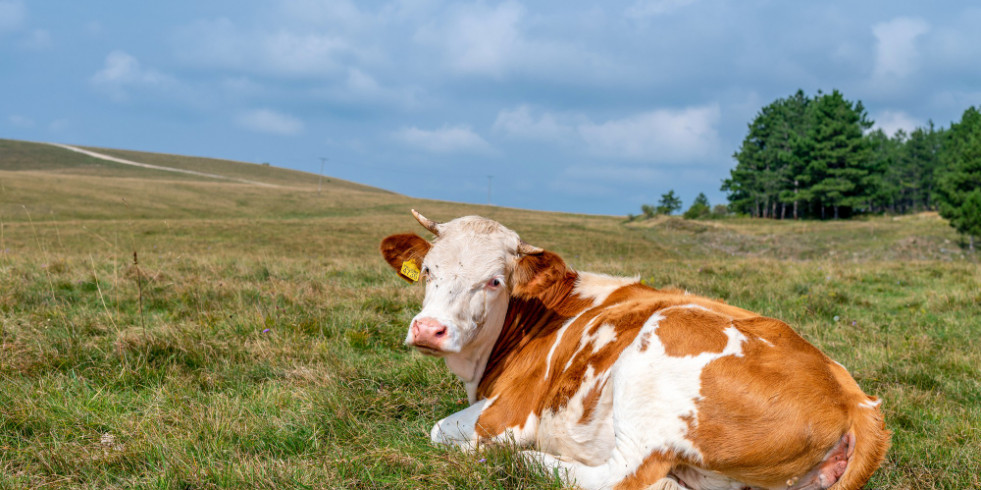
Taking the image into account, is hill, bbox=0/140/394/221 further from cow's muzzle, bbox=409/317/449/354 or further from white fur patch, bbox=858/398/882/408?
white fur patch, bbox=858/398/882/408

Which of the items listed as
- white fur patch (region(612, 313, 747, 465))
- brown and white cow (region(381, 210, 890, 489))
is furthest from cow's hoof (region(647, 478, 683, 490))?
white fur patch (region(612, 313, 747, 465))

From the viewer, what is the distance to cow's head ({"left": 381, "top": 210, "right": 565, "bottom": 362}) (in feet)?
13.2

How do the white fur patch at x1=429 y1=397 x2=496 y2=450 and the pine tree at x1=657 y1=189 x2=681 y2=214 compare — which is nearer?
the white fur patch at x1=429 y1=397 x2=496 y2=450

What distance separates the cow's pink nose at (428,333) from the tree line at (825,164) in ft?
201

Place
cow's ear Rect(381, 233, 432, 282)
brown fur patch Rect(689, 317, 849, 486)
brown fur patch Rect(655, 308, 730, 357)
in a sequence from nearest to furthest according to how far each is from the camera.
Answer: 1. brown fur patch Rect(689, 317, 849, 486)
2. brown fur patch Rect(655, 308, 730, 357)
3. cow's ear Rect(381, 233, 432, 282)

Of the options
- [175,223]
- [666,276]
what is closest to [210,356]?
[666,276]

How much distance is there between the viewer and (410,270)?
5.08 metres

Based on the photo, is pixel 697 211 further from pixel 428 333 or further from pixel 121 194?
pixel 428 333

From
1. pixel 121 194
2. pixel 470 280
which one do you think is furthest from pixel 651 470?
pixel 121 194

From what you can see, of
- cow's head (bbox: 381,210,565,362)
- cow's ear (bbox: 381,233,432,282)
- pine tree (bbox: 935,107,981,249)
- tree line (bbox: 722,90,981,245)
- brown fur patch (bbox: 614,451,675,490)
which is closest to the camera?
brown fur patch (bbox: 614,451,675,490)

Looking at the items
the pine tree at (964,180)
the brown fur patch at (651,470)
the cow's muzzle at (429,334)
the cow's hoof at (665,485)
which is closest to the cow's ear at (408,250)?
the cow's muzzle at (429,334)

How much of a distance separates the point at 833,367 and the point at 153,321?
6897 mm

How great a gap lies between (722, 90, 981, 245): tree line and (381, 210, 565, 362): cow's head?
60499 mm

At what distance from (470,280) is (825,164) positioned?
240ft
